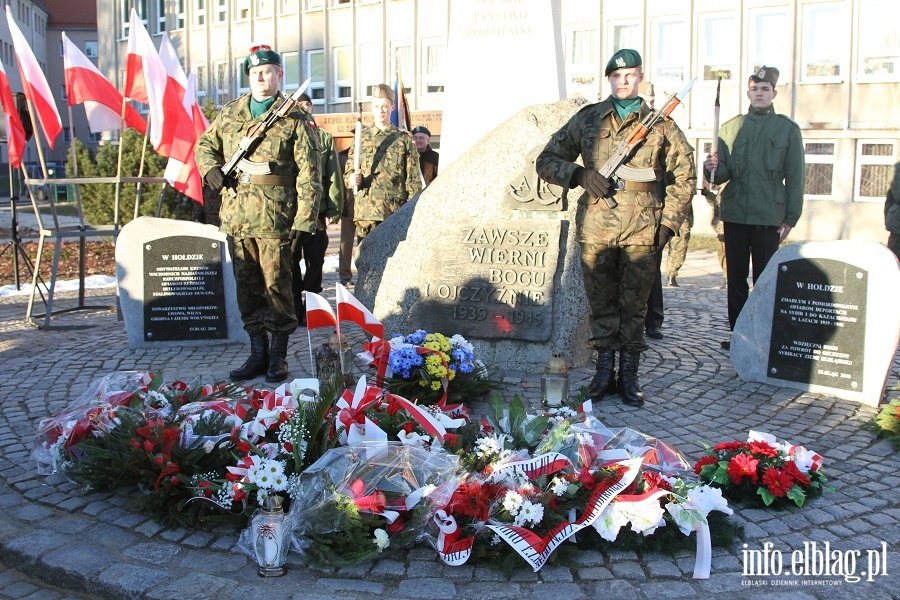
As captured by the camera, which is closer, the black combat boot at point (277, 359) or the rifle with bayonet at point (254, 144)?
the rifle with bayonet at point (254, 144)

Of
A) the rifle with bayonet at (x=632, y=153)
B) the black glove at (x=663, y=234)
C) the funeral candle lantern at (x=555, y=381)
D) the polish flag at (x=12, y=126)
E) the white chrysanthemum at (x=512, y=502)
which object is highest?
the polish flag at (x=12, y=126)

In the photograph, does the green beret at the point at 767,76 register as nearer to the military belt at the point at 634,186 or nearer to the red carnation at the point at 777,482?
the military belt at the point at 634,186

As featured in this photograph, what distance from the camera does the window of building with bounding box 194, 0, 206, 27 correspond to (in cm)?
3403

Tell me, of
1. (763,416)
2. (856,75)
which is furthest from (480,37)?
(856,75)

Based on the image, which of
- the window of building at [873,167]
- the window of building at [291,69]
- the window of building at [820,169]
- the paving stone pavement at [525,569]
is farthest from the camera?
the window of building at [291,69]

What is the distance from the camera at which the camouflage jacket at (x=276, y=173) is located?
615 centimetres

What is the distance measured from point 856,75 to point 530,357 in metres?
17.7

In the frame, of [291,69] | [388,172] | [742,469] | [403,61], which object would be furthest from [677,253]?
[291,69]

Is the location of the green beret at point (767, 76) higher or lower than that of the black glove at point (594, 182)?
higher

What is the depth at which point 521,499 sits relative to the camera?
3719mm

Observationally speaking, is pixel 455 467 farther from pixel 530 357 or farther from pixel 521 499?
pixel 530 357

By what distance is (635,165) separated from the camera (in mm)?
5562

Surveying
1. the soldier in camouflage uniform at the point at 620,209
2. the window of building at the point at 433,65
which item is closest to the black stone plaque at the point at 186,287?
the soldier in camouflage uniform at the point at 620,209

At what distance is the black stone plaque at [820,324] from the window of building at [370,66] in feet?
78.0
